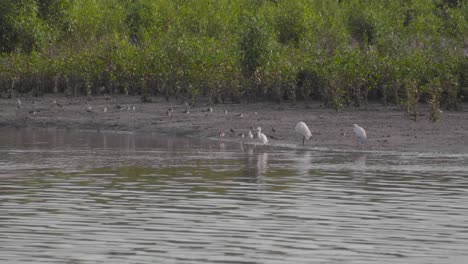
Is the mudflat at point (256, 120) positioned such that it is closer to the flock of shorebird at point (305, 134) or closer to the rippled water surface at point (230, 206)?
the flock of shorebird at point (305, 134)

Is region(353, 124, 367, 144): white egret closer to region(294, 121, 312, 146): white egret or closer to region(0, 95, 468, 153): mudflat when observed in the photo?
region(0, 95, 468, 153): mudflat

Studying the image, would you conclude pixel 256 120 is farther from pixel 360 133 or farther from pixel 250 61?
pixel 360 133

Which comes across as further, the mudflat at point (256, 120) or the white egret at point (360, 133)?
the mudflat at point (256, 120)

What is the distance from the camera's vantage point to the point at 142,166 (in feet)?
63.4

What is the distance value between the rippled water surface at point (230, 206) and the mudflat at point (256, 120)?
2177 mm

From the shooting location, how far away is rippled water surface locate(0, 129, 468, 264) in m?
10.6

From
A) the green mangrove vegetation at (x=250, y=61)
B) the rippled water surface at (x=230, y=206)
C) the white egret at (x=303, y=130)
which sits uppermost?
the green mangrove vegetation at (x=250, y=61)

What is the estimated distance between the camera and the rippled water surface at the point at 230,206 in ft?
34.9

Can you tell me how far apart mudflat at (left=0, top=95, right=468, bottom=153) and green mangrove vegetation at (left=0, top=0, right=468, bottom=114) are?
24.5 inches

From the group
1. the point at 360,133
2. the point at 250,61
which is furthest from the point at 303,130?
the point at 250,61

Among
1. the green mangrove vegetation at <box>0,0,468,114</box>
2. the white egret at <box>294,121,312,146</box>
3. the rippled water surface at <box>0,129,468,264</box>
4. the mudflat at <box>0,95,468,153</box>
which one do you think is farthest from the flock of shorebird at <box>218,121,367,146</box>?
the green mangrove vegetation at <box>0,0,468,114</box>

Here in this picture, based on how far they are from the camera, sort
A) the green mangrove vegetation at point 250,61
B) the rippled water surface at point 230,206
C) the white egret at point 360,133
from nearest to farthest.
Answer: the rippled water surface at point 230,206 → the white egret at point 360,133 → the green mangrove vegetation at point 250,61

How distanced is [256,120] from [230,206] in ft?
48.2

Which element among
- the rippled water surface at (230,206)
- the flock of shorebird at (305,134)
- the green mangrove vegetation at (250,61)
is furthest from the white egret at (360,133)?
the green mangrove vegetation at (250,61)
